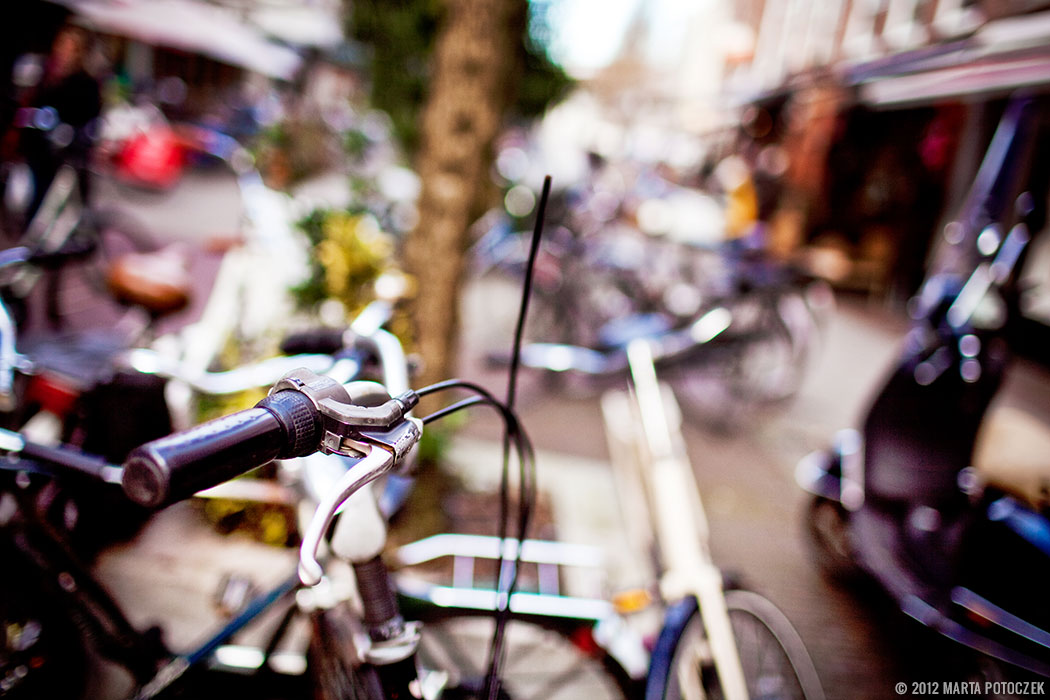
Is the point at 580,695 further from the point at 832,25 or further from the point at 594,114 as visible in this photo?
the point at 594,114

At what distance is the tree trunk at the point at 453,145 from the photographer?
2861 millimetres

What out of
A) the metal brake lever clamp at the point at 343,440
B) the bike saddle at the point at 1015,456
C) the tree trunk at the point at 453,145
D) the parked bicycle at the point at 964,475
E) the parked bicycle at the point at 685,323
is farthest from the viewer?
the parked bicycle at the point at 685,323

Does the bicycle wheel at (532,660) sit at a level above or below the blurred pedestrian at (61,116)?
below

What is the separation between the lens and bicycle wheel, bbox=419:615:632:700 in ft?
6.19

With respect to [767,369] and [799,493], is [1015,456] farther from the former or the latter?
[767,369]

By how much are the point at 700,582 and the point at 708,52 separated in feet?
100

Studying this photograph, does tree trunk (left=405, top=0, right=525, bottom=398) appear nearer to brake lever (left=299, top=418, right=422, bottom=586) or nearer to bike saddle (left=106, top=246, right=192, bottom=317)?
bike saddle (left=106, top=246, right=192, bottom=317)

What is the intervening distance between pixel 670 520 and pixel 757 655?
51 centimetres

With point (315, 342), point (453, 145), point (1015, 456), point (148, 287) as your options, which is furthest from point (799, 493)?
point (148, 287)

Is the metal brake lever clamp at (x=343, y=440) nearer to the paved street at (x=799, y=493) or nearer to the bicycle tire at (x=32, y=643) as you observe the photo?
the bicycle tire at (x=32, y=643)

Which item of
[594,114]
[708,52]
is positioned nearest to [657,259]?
[708,52]

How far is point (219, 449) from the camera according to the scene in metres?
0.77

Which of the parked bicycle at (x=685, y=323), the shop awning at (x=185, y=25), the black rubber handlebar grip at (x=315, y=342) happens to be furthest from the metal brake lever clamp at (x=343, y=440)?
the shop awning at (x=185, y=25)

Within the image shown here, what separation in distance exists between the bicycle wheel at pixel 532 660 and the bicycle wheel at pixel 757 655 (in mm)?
225
